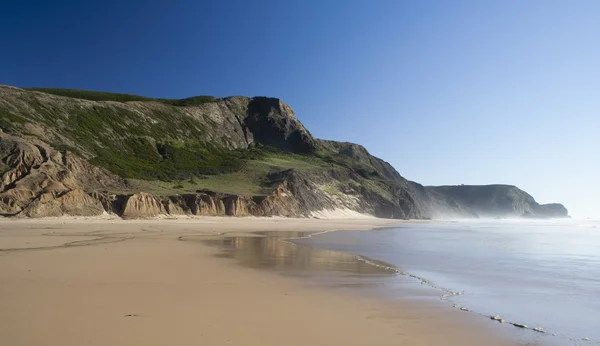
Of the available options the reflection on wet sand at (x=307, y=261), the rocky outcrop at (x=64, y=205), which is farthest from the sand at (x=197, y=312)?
the rocky outcrop at (x=64, y=205)

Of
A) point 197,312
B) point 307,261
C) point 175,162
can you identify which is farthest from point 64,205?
point 197,312

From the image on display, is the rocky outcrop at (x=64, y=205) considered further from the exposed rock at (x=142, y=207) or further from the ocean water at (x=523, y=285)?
the ocean water at (x=523, y=285)

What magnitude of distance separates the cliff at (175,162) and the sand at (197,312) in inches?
979

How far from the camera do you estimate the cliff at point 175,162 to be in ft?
111

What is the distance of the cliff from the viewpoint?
33.9 metres

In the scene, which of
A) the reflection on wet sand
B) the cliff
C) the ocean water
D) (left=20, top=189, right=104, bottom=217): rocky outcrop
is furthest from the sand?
the cliff

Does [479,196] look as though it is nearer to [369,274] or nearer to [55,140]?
[55,140]

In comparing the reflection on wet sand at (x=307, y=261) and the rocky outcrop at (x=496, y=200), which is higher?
the rocky outcrop at (x=496, y=200)

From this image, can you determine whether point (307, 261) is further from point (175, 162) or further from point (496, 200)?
point (496, 200)

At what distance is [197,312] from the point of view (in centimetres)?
642

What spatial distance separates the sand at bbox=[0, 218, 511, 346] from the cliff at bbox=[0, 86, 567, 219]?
24862 millimetres

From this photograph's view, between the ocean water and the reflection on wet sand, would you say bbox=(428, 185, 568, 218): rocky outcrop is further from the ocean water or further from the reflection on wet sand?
the reflection on wet sand

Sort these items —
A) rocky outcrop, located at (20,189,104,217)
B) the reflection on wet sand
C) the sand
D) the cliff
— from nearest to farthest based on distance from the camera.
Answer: the sand → the reflection on wet sand → rocky outcrop, located at (20,189,104,217) → the cliff

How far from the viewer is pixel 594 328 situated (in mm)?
6188
